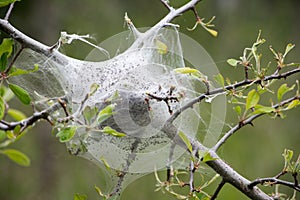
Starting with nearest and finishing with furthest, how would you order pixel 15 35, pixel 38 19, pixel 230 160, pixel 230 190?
1. pixel 15 35
2. pixel 230 190
3. pixel 230 160
4. pixel 38 19

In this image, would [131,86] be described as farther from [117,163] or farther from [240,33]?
[240,33]

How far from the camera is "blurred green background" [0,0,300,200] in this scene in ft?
6.10

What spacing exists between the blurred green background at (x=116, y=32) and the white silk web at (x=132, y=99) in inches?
43.1

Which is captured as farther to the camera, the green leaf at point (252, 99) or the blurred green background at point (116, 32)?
the blurred green background at point (116, 32)

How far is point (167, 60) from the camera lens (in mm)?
681

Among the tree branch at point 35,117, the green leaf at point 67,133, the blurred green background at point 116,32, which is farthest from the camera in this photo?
the blurred green background at point 116,32

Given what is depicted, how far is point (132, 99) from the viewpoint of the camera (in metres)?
0.61

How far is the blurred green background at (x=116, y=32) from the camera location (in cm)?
186

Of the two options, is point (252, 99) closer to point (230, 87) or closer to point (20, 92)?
point (230, 87)

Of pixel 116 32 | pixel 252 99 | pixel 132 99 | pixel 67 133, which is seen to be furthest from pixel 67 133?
pixel 116 32

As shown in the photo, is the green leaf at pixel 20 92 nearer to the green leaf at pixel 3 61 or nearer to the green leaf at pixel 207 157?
the green leaf at pixel 3 61

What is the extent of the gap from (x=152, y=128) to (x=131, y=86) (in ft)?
0.20

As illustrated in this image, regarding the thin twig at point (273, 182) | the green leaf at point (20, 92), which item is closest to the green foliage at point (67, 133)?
the green leaf at point (20, 92)

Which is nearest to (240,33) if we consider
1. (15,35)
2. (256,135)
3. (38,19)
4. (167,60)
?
(256,135)
